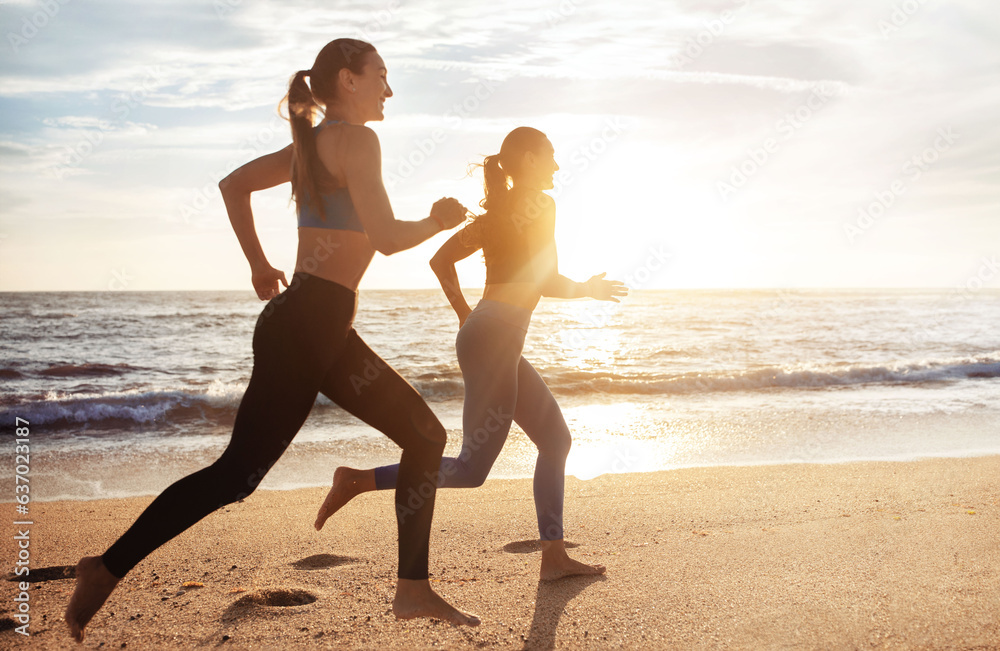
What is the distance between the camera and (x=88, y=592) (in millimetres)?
2088

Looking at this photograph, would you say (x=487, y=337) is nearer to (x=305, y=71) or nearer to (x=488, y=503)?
(x=305, y=71)

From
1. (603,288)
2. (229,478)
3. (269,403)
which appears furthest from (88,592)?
(603,288)

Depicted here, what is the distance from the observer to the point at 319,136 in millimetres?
2184

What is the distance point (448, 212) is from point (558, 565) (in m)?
1.79

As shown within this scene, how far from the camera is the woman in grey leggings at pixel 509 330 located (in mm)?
2920

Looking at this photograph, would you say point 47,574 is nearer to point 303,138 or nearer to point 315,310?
point 315,310

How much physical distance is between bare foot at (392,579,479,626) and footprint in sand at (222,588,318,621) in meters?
0.73

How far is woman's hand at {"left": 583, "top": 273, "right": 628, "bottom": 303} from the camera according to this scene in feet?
9.70

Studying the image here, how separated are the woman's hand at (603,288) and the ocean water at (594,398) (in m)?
3.21

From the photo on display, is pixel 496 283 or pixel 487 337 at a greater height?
pixel 496 283

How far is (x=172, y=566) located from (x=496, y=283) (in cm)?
217

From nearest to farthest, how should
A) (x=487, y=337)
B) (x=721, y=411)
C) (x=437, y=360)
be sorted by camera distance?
1. (x=487, y=337)
2. (x=721, y=411)
3. (x=437, y=360)

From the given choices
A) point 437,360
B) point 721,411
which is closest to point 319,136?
point 721,411

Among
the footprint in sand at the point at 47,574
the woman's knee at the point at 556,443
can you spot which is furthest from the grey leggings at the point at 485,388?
the footprint in sand at the point at 47,574
